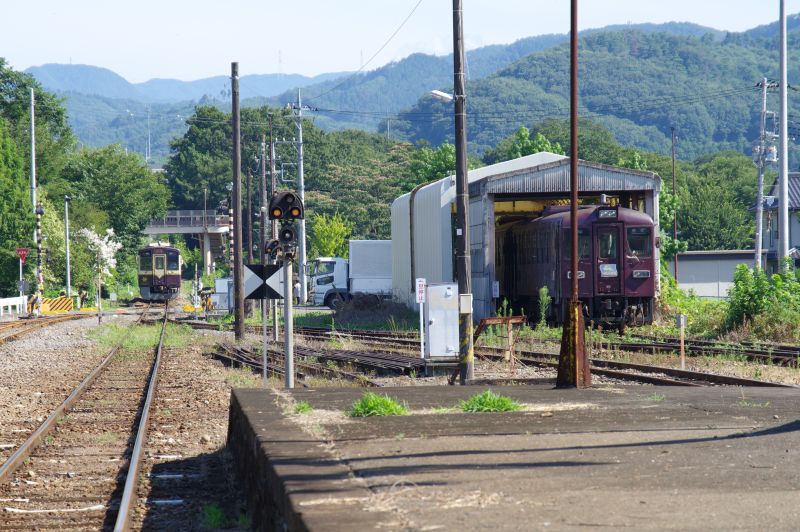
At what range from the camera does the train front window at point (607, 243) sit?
28344mm

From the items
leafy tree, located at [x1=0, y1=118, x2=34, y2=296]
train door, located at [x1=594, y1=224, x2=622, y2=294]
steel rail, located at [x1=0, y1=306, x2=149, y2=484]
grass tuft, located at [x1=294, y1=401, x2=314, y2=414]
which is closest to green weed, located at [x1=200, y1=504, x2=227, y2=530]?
grass tuft, located at [x1=294, y1=401, x2=314, y2=414]

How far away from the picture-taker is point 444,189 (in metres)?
33.2

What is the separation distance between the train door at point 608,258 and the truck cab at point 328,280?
1053 inches

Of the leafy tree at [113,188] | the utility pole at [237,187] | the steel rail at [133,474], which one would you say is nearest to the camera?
the steel rail at [133,474]

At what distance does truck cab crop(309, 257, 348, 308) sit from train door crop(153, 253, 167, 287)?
38.2 ft

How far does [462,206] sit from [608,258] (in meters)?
11.1

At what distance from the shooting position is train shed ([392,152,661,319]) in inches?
1220

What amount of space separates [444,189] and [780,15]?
461 inches

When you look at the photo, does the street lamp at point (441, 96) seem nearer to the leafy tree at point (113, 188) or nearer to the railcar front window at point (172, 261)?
the railcar front window at point (172, 261)

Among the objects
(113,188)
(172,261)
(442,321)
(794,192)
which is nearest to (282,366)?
(442,321)

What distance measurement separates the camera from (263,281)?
1683 cm

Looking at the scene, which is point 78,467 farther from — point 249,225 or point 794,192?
point 794,192

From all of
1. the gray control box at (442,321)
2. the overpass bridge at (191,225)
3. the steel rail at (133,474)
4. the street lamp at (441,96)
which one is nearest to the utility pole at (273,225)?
the street lamp at (441,96)

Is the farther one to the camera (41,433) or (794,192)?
(794,192)
